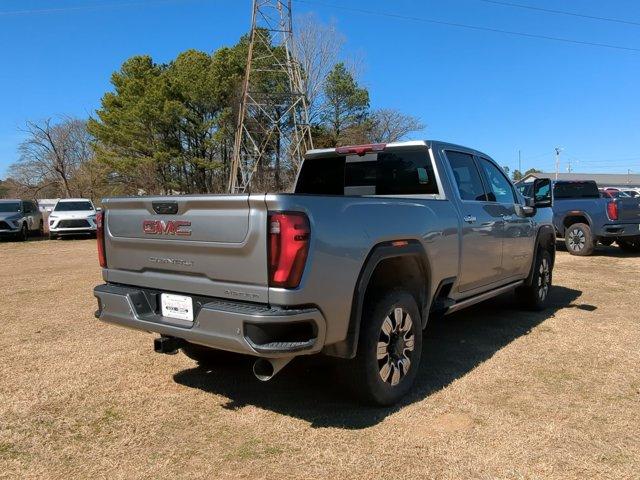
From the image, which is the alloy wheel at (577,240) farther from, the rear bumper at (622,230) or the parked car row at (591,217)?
the rear bumper at (622,230)

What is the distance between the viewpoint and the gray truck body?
3004 mm

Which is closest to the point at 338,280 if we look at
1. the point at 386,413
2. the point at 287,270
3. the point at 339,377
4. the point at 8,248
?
the point at 287,270

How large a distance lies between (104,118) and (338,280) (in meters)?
39.3

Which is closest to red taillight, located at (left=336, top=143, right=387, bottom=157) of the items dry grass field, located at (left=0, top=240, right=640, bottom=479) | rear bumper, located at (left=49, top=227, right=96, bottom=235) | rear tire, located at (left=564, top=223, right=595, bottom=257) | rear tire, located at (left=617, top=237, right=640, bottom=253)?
dry grass field, located at (left=0, top=240, right=640, bottom=479)

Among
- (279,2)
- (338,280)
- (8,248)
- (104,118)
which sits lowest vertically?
(8,248)

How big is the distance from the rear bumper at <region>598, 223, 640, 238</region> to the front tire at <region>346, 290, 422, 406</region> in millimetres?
10365

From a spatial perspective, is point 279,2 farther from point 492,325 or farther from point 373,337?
point 373,337

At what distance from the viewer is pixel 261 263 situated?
3.01 meters

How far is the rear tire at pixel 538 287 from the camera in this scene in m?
6.64

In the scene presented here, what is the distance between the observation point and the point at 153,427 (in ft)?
11.6

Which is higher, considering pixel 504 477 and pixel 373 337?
pixel 373 337

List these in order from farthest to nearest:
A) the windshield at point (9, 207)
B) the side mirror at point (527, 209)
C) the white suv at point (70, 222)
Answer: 1. the windshield at point (9, 207)
2. the white suv at point (70, 222)
3. the side mirror at point (527, 209)

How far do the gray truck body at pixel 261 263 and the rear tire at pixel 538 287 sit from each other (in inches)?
102

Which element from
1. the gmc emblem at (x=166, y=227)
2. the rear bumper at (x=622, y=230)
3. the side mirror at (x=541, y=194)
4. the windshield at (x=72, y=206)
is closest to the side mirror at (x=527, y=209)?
the side mirror at (x=541, y=194)
